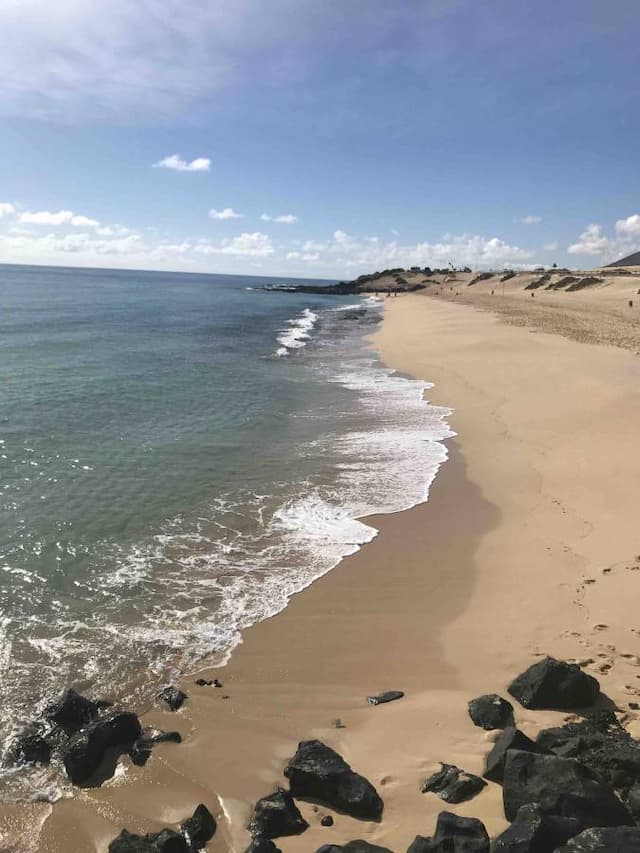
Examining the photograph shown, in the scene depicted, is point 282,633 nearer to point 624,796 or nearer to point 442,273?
point 624,796

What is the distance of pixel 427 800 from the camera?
5.28 metres

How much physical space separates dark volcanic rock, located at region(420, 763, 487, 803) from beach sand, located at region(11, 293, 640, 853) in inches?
2.9

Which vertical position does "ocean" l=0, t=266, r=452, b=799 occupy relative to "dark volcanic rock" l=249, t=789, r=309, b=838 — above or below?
above

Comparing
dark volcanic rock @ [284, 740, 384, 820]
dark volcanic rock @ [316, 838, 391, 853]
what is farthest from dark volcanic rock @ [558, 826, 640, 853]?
dark volcanic rock @ [284, 740, 384, 820]

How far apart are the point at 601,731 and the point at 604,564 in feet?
14.3

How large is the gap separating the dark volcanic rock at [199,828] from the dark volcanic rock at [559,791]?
2.55m

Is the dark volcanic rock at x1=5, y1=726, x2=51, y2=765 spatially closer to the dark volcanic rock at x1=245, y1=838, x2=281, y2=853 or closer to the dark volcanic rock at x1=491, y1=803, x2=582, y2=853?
the dark volcanic rock at x1=245, y1=838, x2=281, y2=853

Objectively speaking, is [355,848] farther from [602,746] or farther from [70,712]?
[70,712]

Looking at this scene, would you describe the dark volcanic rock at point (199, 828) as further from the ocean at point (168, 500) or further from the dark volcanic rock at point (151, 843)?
the ocean at point (168, 500)

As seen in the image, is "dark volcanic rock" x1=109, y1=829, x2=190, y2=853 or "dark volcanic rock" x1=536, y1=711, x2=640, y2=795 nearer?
"dark volcanic rock" x1=109, y1=829, x2=190, y2=853

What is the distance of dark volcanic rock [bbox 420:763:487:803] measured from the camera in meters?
5.24

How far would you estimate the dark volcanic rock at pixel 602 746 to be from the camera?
5.07 metres

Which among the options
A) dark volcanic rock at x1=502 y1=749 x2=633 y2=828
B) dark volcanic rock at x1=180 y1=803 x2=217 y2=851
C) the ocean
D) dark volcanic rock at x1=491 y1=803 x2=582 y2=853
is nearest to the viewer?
dark volcanic rock at x1=491 y1=803 x2=582 y2=853

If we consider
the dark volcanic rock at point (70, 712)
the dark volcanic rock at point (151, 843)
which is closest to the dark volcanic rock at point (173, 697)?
the dark volcanic rock at point (70, 712)
